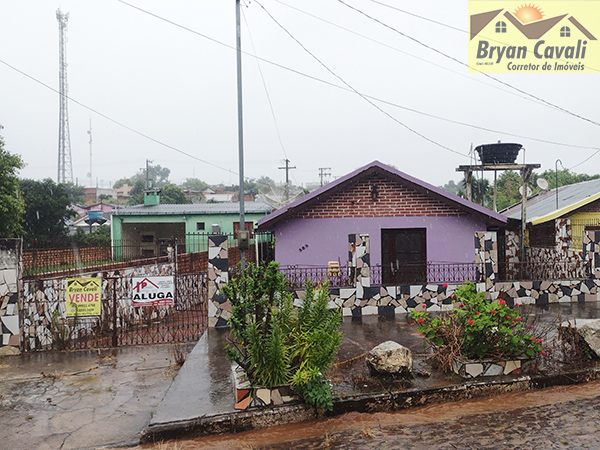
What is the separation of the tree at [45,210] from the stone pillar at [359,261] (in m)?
24.2

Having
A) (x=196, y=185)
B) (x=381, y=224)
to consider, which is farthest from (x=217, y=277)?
(x=196, y=185)

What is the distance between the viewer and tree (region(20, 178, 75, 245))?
29.6 metres

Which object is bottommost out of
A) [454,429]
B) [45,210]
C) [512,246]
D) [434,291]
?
[454,429]

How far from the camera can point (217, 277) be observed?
929 cm

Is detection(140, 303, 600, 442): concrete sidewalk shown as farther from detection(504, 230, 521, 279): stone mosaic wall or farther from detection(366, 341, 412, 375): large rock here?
detection(504, 230, 521, 279): stone mosaic wall

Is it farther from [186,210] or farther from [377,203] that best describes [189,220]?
[377,203]

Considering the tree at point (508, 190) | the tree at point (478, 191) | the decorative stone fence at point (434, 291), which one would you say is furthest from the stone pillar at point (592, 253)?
the tree at point (508, 190)

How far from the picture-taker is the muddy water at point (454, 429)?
15.6 feet

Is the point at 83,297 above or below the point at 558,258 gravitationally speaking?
below

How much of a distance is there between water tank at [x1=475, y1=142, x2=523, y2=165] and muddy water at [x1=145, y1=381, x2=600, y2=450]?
34.5 ft

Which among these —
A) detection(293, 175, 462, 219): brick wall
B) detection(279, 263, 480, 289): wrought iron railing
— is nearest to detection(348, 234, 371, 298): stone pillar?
detection(279, 263, 480, 289): wrought iron railing

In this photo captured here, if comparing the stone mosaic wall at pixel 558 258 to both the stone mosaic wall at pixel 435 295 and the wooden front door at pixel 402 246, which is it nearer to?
the stone mosaic wall at pixel 435 295

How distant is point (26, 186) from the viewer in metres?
31.1

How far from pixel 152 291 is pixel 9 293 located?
254 cm
